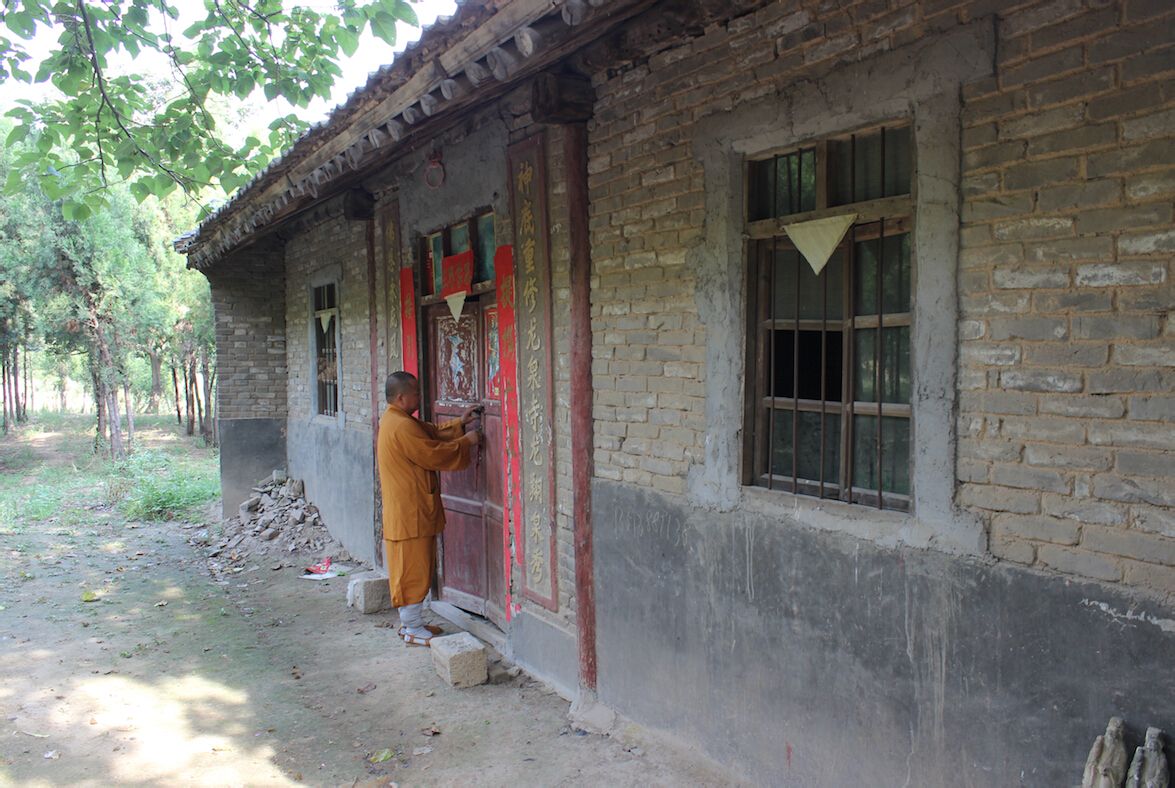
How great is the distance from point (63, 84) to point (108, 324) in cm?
1530

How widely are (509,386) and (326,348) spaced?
5184 mm

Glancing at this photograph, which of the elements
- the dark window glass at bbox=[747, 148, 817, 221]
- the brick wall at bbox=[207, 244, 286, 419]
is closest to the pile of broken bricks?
the brick wall at bbox=[207, 244, 286, 419]

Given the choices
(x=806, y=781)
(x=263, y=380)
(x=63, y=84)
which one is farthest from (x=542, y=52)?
(x=263, y=380)

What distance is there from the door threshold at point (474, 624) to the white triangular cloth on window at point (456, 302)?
96.6 inches

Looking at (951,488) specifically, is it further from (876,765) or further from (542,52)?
(542,52)

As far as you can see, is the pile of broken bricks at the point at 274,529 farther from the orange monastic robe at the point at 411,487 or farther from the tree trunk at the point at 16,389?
the tree trunk at the point at 16,389

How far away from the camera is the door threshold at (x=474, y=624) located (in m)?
5.91

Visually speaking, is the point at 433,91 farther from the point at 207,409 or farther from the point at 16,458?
the point at 207,409

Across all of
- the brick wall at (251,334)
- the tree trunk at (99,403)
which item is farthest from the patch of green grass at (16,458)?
the brick wall at (251,334)

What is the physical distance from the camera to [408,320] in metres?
7.03

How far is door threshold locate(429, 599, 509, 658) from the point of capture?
5.91 meters

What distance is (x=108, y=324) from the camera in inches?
738

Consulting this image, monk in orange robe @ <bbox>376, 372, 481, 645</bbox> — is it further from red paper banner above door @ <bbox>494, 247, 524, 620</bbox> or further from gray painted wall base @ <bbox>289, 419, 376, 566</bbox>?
gray painted wall base @ <bbox>289, 419, 376, 566</bbox>

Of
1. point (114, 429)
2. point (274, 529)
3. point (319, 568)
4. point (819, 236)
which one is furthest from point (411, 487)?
point (114, 429)
